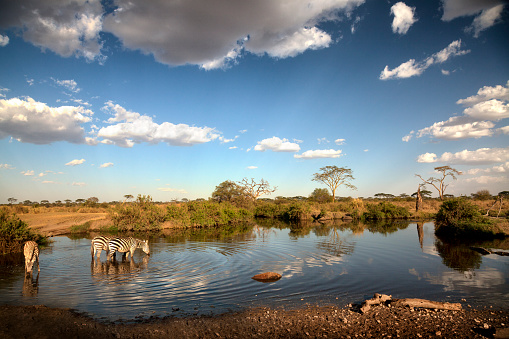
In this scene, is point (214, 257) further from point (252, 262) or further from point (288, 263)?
point (288, 263)

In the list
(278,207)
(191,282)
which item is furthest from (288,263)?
(278,207)

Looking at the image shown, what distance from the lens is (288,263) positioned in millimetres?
13117

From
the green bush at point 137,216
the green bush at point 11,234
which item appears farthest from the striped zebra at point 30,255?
the green bush at point 137,216

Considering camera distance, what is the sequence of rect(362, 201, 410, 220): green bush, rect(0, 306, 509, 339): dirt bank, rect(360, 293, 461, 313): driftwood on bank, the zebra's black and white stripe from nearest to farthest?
rect(0, 306, 509, 339): dirt bank, rect(360, 293, 461, 313): driftwood on bank, the zebra's black and white stripe, rect(362, 201, 410, 220): green bush

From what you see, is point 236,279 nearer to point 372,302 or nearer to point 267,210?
point 372,302

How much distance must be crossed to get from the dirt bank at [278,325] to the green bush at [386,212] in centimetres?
3468

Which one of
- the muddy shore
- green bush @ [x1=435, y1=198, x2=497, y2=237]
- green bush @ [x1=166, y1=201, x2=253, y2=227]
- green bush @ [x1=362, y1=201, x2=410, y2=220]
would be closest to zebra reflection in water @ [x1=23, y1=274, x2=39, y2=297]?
the muddy shore

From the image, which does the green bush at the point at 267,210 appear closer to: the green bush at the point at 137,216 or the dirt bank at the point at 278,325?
the green bush at the point at 137,216

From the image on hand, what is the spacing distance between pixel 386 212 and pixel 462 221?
18.7 meters

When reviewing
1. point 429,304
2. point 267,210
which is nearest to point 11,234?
point 429,304

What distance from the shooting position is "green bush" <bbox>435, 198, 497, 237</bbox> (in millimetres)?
20703

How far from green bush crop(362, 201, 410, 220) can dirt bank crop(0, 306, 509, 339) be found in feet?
114

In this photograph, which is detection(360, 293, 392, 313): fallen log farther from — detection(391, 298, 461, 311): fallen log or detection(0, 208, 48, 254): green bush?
detection(0, 208, 48, 254): green bush

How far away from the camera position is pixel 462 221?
22.1 metres
